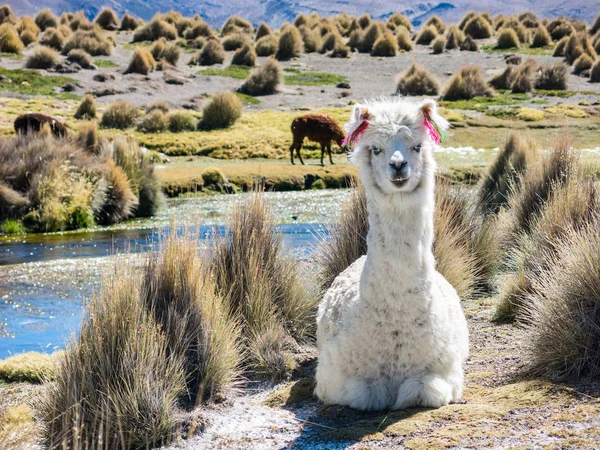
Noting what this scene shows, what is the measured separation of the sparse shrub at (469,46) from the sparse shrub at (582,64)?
5.56 meters

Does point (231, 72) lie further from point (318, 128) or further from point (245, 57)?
point (318, 128)

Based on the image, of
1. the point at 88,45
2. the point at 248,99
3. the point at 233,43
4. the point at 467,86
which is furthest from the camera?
the point at 233,43

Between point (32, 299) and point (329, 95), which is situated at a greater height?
point (329, 95)

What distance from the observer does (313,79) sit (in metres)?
30.0

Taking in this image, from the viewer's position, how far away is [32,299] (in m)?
9.84

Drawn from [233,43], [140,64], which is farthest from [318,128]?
[233,43]

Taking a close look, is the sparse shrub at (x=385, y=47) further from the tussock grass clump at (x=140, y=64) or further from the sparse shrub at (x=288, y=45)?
the tussock grass clump at (x=140, y=64)

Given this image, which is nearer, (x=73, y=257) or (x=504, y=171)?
(x=504, y=171)

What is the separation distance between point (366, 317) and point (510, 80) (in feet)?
80.2

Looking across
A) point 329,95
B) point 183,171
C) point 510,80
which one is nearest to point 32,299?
point 183,171

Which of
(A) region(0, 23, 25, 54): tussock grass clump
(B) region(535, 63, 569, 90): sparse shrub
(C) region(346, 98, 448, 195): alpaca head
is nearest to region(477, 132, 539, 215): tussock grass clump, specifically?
(C) region(346, 98, 448, 195): alpaca head

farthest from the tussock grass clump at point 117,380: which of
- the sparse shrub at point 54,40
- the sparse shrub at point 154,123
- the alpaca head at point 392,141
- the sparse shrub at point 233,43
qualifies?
the sparse shrub at point 233,43

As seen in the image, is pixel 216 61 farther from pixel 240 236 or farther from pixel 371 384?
pixel 371 384

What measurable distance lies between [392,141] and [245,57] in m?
28.8
